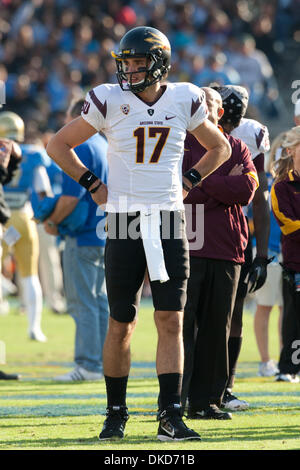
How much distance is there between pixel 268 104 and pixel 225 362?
40.1ft

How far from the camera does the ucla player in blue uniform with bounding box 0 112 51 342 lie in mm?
10391

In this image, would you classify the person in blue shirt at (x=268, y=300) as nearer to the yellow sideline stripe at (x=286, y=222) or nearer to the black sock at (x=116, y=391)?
the yellow sideline stripe at (x=286, y=222)

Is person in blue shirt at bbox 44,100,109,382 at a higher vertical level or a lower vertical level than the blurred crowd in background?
lower

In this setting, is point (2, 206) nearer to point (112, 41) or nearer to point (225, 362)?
point (225, 362)

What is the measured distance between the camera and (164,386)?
4.99 metres

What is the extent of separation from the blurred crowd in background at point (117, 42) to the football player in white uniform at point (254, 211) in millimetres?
10794

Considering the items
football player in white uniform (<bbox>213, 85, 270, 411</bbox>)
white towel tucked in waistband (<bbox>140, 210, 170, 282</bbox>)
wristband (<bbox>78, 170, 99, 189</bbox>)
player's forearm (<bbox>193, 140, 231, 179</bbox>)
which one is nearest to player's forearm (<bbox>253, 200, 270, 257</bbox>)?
football player in white uniform (<bbox>213, 85, 270, 411</bbox>)

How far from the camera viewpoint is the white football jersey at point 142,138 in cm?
498


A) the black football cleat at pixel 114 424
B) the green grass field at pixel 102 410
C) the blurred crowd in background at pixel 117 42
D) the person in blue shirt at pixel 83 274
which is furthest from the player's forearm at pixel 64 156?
the blurred crowd in background at pixel 117 42

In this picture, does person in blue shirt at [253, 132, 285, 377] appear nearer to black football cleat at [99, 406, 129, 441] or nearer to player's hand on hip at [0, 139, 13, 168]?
player's hand on hip at [0, 139, 13, 168]

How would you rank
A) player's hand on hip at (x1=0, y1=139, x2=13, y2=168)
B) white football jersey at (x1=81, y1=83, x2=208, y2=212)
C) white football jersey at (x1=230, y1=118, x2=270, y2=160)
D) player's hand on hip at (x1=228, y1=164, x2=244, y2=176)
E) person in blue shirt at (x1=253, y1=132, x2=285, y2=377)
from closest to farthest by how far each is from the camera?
1. white football jersey at (x1=81, y1=83, x2=208, y2=212)
2. player's hand on hip at (x1=228, y1=164, x2=244, y2=176)
3. white football jersey at (x1=230, y1=118, x2=270, y2=160)
4. player's hand on hip at (x1=0, y1=139, x2=13, y2=168)
5. person in blue shirt at (x1=253, y1=132, x2=285, y2=377)

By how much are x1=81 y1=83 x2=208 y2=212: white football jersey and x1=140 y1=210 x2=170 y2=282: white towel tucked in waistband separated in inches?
2.5

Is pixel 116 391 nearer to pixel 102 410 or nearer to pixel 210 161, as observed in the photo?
pixel 102 410

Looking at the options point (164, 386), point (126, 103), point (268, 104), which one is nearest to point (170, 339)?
point (164, 386)
